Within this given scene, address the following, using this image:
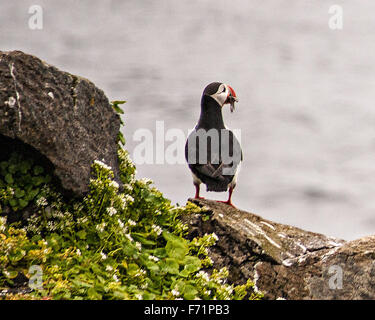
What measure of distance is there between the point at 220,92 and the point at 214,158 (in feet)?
4.72

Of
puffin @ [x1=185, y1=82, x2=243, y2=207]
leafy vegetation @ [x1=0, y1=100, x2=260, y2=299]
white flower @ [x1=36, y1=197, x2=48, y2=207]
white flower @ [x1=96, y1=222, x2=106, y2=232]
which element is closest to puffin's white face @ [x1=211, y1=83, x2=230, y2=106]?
puffin @ [x1=185, y1=82, x2=243, y2=207]

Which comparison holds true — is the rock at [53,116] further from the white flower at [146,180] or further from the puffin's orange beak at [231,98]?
the puffin's orange beak at [231,98]

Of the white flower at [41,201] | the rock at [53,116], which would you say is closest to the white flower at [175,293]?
the rock at [53,116]

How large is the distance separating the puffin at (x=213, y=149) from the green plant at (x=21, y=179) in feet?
8.90

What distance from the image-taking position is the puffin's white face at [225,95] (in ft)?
32.5

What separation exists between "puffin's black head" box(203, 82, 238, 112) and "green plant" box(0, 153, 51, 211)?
11.8 feet

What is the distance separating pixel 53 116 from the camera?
7.34 metres

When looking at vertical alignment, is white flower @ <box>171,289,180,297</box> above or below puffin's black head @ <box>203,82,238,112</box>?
below

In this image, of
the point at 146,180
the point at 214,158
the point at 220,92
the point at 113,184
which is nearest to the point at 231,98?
the point at 220,92

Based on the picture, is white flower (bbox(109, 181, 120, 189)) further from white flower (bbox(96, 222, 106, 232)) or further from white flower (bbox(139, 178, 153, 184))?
white flower (bbox(139, 178, 153, 184))

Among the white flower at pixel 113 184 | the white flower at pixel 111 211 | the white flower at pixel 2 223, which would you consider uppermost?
the white flower at pixel 113 184

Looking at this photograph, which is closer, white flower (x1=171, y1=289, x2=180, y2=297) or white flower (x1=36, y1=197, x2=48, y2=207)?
white flower (x1=171, y1=289, x2=180, y2=297)

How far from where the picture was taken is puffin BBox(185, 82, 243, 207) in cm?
911
